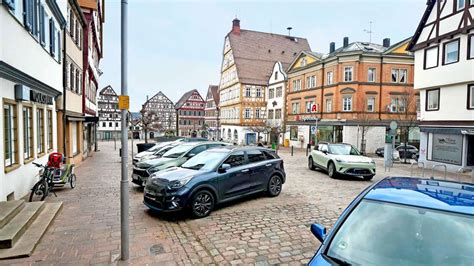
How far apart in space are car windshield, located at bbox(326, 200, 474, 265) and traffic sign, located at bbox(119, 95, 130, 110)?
11.5ft

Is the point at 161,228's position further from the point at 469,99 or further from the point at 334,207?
the point at 469,99

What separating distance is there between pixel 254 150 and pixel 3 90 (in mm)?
6502

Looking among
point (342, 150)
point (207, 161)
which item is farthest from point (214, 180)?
point (342, 150)

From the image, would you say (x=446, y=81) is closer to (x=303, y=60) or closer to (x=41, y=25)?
(x=41, y=25)

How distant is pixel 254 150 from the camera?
8.74 metres

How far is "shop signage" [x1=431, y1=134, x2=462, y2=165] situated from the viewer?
1662 centimetres

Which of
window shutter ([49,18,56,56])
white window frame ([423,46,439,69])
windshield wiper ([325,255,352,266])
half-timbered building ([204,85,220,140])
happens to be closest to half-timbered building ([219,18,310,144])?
half-timbered building ([204,85,220,140])

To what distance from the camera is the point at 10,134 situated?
23.7 feet

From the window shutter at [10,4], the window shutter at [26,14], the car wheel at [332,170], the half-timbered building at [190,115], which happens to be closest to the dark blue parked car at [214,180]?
the car wheel at [332,170]

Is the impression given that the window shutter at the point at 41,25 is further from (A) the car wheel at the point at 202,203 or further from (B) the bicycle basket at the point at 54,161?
(A) the car wheel at the point at 202,203

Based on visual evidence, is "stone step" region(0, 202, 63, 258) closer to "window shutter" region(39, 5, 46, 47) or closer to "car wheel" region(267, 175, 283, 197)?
"car wheel" region(267, 175, 283, 197)

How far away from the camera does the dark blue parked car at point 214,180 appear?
6.58 metres

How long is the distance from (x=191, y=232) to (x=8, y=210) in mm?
3653

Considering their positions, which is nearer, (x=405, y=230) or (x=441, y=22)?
(x=405, y=230)
